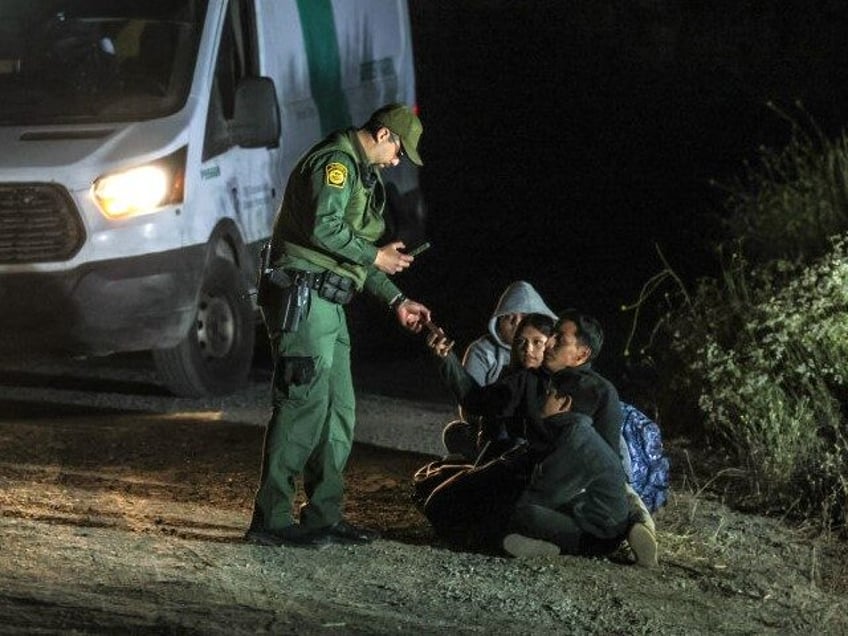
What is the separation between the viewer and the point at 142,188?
10055 millimetres

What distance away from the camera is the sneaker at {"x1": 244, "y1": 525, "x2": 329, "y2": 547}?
6.98 meters

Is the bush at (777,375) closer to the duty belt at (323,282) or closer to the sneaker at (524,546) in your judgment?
the sneaker at (524,546)

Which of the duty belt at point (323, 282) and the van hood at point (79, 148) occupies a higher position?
the van hood at point (79, 148)

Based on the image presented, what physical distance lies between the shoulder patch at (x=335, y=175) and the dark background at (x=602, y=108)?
1084 cm

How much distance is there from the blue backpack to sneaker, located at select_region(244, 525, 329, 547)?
1312mm

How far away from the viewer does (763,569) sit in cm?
735

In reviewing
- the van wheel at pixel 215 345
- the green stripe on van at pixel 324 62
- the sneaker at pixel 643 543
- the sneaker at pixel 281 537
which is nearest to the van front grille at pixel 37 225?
the van wheel at pixel 215 345

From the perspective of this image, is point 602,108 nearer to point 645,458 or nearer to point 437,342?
point 645,458

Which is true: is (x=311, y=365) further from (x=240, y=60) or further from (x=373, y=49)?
(x=373, y=49)

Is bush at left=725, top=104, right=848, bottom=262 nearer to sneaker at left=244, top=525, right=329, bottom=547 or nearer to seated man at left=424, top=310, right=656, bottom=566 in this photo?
seated man at left=424, top=310, right=656, bottom=566

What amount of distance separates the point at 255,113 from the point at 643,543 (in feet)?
13.8

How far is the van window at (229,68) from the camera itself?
1048 centimetres

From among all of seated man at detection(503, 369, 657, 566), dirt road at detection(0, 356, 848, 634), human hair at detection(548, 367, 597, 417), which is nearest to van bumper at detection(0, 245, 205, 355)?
dirt road at detection(0, 356, 848, 634)

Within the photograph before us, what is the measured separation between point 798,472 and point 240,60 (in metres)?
4.17
